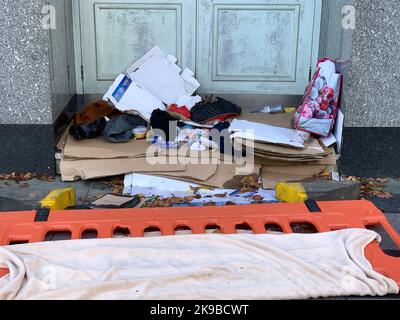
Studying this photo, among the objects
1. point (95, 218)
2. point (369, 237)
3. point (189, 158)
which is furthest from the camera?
point (189, 158)

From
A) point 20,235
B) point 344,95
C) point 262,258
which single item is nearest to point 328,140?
point 344,95

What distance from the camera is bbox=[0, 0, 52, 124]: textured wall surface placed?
4.36 meters

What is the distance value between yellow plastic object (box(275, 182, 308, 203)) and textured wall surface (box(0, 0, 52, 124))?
1995mm

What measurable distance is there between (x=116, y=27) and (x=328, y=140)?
2185 millimetres

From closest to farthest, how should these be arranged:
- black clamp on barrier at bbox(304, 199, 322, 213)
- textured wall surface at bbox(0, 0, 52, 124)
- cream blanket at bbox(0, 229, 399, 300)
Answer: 1. cream blanket at bbox(0, 229, 399, 300)
2. black clamp on barrier at bbox(304, 199, 322, 213)
3. textured wall surface at bbox(0, 0, 52, 124)

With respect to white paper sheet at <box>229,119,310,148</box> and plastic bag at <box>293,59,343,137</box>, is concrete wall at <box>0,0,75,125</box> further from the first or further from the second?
plastic bag at <box>293,59,343,137</box>

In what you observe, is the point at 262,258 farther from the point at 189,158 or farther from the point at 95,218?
the point at 189,158

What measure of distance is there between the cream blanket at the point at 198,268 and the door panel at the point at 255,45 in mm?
2993

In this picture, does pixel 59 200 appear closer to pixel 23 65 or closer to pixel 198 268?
pixel 198 268

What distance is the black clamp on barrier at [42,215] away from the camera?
113 inches

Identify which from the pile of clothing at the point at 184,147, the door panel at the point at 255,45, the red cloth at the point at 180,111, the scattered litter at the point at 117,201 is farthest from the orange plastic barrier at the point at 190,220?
the door panel at the point at 255,45

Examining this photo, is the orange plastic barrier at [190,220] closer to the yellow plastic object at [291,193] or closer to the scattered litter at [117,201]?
the yellow plastic object at [291,193]

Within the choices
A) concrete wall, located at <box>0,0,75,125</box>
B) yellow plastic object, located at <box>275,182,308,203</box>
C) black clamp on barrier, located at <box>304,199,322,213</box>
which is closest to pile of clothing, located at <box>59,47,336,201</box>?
concrete wall, located at <box>0,0,75,125</box>

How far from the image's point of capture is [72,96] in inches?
211
